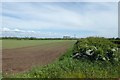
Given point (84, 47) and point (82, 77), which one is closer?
point (82, 77)

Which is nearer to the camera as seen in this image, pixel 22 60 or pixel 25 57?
pixel 22 60

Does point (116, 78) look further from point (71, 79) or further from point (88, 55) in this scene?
point (88, 55)

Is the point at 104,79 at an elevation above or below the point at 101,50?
below

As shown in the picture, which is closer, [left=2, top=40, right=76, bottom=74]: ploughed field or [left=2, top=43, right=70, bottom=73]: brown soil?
[left=2, top=43, right=70, bottom=73]: brown soil

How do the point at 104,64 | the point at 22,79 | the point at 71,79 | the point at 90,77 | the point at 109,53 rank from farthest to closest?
the point at 109,53, the point at 104,64, the point at 90,77, the point at 71,79, the point at 22,79

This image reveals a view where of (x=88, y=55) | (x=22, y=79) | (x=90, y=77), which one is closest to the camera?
(x=22, y=79)

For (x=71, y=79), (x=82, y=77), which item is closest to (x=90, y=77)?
(x=82, y=77)

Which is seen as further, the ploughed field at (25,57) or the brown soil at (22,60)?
the ploughed field at (25,57)

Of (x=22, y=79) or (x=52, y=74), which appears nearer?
(x=22, y=79)

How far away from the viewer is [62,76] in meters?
10.3

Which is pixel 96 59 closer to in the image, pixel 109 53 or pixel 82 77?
pixel 109 53

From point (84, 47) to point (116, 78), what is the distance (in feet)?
20.1

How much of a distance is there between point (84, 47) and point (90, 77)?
7.35 m

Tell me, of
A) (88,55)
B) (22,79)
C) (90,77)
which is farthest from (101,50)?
(22,79)
